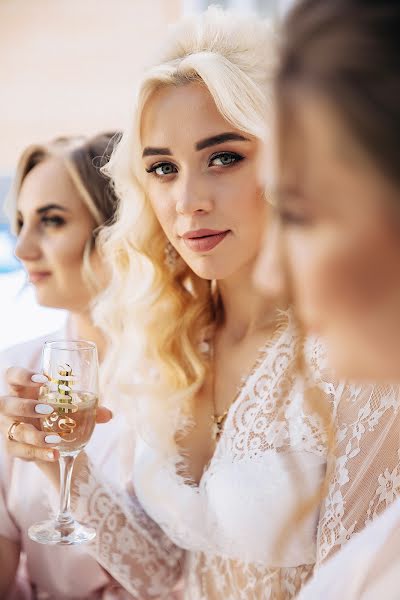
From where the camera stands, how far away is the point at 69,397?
3.98 ft

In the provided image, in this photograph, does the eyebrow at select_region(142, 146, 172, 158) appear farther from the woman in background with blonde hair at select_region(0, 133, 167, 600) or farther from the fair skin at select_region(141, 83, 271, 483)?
the woman in background with blonde hair at select_region(0, 133, 167, 600)

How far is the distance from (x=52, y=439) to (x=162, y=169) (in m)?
0.56

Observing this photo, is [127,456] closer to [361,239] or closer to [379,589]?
[379,589]

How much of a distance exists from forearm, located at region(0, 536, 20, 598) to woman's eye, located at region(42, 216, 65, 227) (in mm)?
765

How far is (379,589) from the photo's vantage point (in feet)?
2.20

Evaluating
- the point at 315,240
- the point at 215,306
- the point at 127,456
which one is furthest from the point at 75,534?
the point at 315,240

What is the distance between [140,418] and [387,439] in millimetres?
593

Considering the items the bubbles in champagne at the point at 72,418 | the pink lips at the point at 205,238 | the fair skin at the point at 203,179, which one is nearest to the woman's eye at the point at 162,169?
the fair skin at the point at 203,179

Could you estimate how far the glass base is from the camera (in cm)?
122

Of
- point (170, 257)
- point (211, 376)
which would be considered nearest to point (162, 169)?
point (170, 257)

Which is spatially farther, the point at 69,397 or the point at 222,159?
the point at 222,159

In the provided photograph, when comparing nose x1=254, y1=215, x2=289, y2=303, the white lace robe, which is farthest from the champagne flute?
nose x1=254, y1=215, x2=289, y2=303

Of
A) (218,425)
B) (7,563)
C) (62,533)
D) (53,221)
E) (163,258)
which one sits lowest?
(7,563)

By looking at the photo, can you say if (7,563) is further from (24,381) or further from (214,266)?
(214,266)
